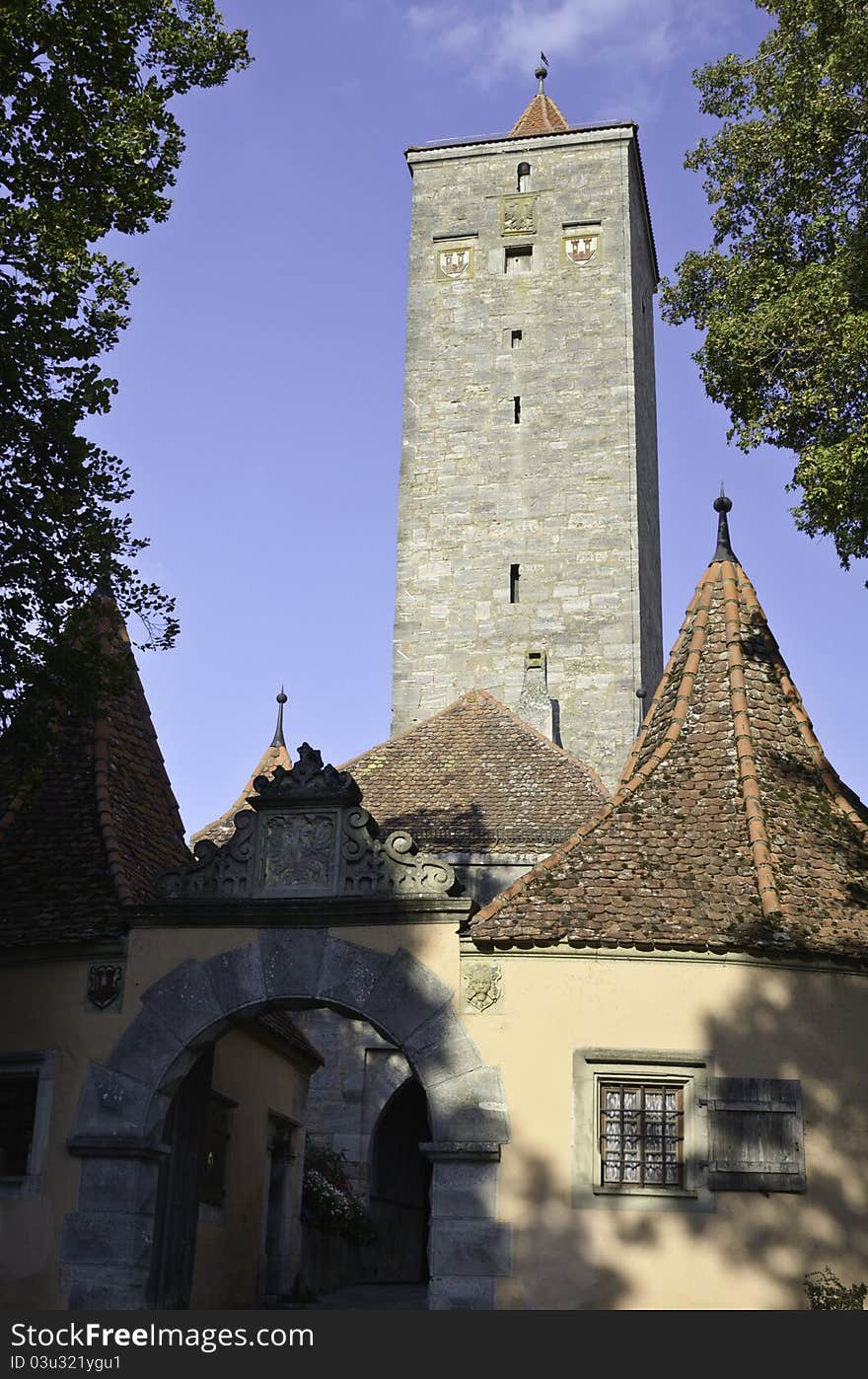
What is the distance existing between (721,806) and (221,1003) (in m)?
4.32

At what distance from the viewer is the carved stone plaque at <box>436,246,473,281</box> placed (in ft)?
113

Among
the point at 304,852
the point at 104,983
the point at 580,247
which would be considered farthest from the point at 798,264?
the point at 580,247

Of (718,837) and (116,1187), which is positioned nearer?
(116,1187)

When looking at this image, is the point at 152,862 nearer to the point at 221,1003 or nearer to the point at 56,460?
the point at 221,1003

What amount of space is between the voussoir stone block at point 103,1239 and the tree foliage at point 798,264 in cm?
739

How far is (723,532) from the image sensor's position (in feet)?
49.9

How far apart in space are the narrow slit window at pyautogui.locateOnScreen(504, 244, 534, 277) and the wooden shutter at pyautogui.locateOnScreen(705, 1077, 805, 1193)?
84.4 ft

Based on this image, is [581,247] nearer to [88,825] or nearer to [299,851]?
[88,825]

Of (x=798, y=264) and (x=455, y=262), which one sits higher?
(x=455, y=262)

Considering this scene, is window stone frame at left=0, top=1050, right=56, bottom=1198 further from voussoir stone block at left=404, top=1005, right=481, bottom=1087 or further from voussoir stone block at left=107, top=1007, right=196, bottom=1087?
voussoir stone block at left=404, top=1005, right=481, bottom=1087

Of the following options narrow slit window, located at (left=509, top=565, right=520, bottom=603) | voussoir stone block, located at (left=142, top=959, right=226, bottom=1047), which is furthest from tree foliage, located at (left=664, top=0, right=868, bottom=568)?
narrow slit window, located at (left=509, top=565, right=520, bottom=603)

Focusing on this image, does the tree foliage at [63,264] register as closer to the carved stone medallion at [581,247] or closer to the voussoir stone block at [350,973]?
the voussoir stone block at [350,973]

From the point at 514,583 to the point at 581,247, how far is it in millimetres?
7962

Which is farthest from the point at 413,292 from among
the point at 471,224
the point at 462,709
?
the point at 462,709
